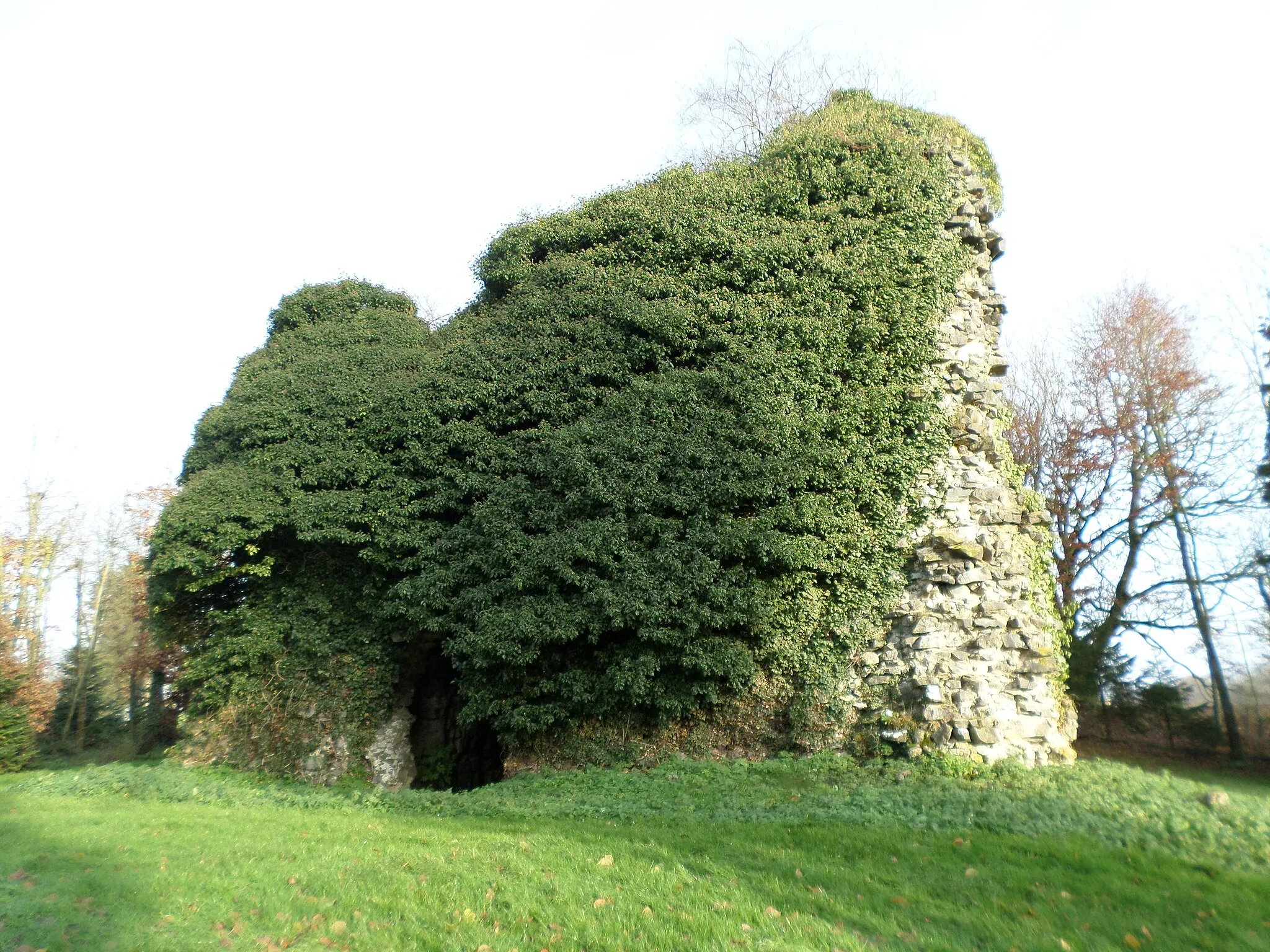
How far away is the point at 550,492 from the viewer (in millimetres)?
14172

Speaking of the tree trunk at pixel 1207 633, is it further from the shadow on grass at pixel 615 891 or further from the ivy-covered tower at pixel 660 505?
the shadow on grass at pixel 615 891

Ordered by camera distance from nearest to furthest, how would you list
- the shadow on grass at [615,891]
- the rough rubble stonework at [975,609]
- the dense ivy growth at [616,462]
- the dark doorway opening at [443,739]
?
the shadow on grass at [615,891] → the rough rubble stonework at [975,609] → the dense ivy growth at [616,462] → the dark doorway opening at [443,739]

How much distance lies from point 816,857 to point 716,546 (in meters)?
5.73

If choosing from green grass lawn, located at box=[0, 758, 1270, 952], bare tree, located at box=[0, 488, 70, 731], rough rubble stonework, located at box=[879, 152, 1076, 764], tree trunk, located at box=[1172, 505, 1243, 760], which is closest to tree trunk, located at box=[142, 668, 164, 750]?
bare tree, located at box=[0, 488, 70, 731]

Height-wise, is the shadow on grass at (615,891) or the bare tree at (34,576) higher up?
the bare tree at (34,576)

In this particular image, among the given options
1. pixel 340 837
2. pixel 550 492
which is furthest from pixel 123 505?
pixel 340 837

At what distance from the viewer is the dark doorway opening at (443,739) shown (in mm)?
16781

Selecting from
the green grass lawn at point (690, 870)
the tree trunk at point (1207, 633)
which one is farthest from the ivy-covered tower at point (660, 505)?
the tree trunk at point (1207, 633)

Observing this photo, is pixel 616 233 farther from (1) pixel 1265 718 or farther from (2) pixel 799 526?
(1) pixel 1265 718

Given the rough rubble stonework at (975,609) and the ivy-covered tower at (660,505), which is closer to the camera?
the rough rubble stonework at (975,609)

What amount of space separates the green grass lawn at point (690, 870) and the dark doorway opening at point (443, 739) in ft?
18.0

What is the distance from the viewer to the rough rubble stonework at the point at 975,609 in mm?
11672

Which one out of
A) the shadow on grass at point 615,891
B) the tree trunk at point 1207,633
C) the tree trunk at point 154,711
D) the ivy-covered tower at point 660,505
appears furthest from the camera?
the tree trunk at point 154,711

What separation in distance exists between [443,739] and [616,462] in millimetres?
8298
